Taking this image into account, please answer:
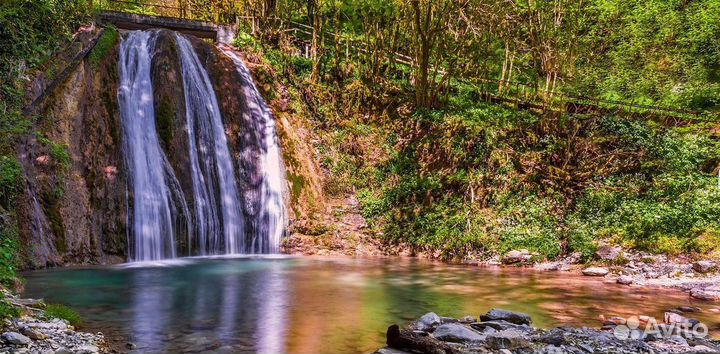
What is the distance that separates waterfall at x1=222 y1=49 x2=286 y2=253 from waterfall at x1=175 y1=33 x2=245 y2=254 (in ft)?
1.84

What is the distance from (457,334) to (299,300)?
3778mm

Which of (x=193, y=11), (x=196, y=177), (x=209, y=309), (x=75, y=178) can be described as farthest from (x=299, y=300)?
(x=193, y=11)

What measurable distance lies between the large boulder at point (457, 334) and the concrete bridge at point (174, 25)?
669 inches

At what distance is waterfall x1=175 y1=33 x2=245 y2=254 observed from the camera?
49.4ft

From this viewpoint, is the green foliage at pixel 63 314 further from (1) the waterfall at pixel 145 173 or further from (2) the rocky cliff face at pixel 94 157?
(1) the waterfall at pixel 145 173

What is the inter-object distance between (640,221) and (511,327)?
8526 millimetres

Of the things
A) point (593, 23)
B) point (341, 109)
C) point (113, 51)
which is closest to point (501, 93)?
point (341, 109)

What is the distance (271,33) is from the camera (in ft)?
71.9

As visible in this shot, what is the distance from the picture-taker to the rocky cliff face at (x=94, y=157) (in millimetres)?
11922

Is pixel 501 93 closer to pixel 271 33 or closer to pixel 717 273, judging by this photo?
pixel 271 33

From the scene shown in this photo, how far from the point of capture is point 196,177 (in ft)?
50.1

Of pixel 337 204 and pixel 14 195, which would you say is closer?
pixel 14 195

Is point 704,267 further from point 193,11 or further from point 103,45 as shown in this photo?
point 193,11

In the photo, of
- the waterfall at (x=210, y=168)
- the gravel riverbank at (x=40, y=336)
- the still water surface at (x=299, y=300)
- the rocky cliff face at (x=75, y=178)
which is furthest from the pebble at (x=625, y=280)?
the rocky cliff face at (x=75, y=178)
